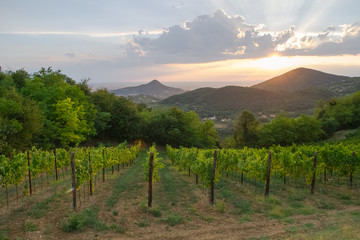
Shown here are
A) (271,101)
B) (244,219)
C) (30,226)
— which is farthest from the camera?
(271,101)

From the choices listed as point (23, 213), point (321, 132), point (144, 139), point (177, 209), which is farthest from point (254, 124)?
point (23, 213)

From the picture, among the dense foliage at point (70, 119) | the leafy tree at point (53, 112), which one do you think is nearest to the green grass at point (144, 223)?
the dense foliage at point (70, 119)

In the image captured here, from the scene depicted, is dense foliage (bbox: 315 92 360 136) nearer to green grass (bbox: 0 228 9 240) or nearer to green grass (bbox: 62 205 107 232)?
green grass (bbox: 62 205 107 232)

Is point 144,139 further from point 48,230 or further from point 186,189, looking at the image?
point 48,230

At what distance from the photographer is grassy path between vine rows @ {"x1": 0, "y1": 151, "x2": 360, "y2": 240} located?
26.7 feet

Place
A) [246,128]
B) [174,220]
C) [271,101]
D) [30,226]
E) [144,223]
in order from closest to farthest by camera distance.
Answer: [30,226]
[144,223]
[174,220]
[246,128]
[271,101]

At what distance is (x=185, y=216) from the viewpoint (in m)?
9.92

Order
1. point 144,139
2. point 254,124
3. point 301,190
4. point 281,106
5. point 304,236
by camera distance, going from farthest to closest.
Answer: point 281,106, point 254,124, point 144,139, point 301,190, point 304,236

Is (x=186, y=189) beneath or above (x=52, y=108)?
beneath

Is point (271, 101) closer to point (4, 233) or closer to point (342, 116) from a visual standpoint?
point (342, 116)

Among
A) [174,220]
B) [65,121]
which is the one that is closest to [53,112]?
[65,121]

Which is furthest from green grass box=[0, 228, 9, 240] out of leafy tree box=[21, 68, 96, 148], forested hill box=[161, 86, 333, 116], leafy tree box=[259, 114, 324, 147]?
forested hill box=[161, 86, 333, 116]

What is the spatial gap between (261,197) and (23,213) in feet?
38.2

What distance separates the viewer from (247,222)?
9422mm
